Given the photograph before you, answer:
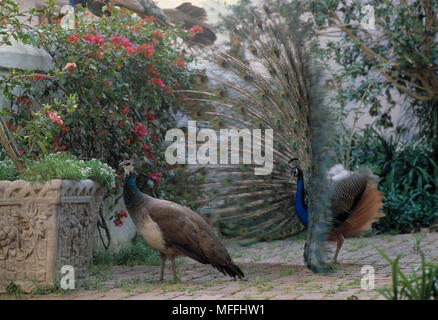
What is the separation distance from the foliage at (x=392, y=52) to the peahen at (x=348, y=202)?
2847mm

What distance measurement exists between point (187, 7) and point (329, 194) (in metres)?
5.31

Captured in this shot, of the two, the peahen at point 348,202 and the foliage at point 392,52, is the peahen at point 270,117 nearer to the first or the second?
the peahen at point 348,202

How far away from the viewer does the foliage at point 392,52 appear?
8.51 metres

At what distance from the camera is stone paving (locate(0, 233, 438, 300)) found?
13.7ft

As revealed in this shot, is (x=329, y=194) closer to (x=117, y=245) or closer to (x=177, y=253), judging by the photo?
(x=177, y=253)

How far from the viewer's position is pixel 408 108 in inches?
393

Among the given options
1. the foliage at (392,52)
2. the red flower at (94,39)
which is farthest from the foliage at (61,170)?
the foliage at (392,52)

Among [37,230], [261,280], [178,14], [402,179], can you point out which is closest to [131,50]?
[37,230]

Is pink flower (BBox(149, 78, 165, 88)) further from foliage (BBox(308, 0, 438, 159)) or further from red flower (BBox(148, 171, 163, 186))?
foliage (BBox(308, 0, 438, 159))

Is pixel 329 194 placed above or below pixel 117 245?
above

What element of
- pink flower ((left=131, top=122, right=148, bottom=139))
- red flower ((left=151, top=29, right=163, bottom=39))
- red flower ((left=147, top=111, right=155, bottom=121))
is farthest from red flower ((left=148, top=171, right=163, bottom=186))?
red flower ((left=151, top=29, right=163, bottom=39))

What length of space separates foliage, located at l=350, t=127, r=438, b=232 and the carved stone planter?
5586 mm

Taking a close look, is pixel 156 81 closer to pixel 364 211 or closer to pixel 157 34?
pixel 157 34
